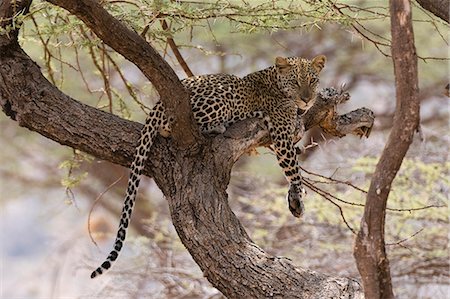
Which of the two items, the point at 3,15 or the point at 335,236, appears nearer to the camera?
the point at 3,15

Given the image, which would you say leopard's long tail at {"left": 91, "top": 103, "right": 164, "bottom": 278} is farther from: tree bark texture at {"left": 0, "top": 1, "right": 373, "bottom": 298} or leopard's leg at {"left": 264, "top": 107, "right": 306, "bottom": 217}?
leopard's leg at {"left": 264, "top": 107, "right": 306, "bottom": 217}

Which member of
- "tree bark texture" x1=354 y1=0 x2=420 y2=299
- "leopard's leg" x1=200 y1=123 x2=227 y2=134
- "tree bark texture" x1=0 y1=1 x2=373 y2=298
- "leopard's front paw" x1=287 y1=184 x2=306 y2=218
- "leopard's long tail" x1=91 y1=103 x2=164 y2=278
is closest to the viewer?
"tree bark texture" x1=354 y1=0 x2=420 y2=299

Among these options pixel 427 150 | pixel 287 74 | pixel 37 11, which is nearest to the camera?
pixel 37 11

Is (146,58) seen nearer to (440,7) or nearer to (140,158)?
(140,158)

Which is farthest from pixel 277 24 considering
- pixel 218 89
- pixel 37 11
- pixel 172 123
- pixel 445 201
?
pixel 445 201

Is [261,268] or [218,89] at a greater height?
[218,89]

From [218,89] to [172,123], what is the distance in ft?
1.68

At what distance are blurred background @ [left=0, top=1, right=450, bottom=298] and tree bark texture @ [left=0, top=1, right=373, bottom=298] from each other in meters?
0.43

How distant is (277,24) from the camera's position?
4.71m

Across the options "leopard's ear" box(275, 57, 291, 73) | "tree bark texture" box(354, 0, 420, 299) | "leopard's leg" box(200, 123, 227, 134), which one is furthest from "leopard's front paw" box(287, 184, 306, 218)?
"tree bark texture" box(354, 0, 420, 299)

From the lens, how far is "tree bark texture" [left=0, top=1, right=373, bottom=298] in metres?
4.18

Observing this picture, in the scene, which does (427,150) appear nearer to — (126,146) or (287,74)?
(287,74)

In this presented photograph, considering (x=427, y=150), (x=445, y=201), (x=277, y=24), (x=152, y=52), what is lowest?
(x=152, y=52)

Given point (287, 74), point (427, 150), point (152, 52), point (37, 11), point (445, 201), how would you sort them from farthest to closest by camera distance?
point (427, 150)
point (445, 201)
point (287, 74)
point (37, 11)
point (152, 52)
